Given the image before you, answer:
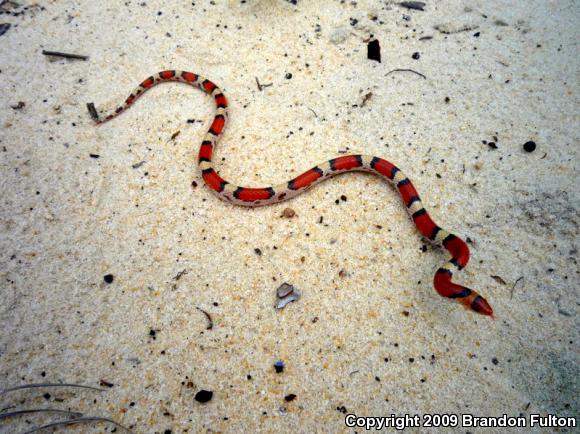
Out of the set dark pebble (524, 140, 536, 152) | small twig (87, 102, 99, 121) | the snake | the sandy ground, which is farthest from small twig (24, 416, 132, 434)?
dark pebble (524, 140, 536, 152)

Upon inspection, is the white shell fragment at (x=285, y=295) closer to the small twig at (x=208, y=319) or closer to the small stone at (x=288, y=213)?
the small twig at (x=208, y=319)

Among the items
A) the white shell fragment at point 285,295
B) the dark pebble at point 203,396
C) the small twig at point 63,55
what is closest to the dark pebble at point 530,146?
the white shell fragment at point 285,295

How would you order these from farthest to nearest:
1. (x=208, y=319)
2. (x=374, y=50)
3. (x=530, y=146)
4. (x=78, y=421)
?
(x=374, y=50) < (x=530, y=146) < (x=208, y=319) < (x=78, y=421)

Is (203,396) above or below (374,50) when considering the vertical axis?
below

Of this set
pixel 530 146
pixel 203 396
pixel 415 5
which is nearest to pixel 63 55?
pixel 203 396

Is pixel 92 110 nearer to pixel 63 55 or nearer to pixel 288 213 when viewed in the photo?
pixel 63 55

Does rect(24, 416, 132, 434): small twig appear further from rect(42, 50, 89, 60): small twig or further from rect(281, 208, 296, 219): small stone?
rect(42, 50, 89, 60): small twig

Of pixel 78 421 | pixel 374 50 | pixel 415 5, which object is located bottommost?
pixel 78 421
